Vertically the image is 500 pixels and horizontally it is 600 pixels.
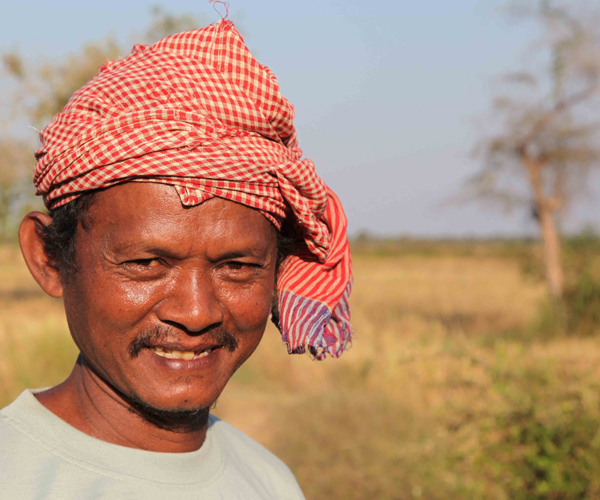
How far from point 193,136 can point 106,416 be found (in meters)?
0.74

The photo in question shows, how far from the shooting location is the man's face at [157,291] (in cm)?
146

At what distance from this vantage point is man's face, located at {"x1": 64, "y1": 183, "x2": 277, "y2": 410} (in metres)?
1.46

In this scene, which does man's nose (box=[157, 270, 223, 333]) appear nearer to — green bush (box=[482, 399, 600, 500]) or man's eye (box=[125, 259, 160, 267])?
man's eye (box=[125, 259, 160, 267])

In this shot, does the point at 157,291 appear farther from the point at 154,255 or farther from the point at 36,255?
the point at 36,255

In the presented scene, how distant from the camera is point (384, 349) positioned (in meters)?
8.88

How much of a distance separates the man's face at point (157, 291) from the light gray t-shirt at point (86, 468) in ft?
0.52

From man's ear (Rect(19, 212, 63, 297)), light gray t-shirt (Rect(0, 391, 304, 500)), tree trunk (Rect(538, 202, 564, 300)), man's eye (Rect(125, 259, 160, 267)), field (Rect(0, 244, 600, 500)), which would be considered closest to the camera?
light gray t-shirt (Rect(0, 391, 304, 500))

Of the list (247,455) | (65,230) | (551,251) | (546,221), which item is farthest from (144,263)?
(546,221)

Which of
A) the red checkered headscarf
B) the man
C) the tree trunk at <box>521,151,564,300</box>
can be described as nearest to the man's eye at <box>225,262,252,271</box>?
the man

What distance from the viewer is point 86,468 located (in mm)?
1449

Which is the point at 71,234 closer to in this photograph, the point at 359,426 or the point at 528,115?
the point at 359,426

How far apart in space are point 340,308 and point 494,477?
3873 millimetres

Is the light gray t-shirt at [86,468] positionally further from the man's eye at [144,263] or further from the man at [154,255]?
the man's eye at [144,263]

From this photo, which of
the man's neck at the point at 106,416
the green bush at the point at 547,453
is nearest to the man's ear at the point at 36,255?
the man's neck at the point at 106,416
